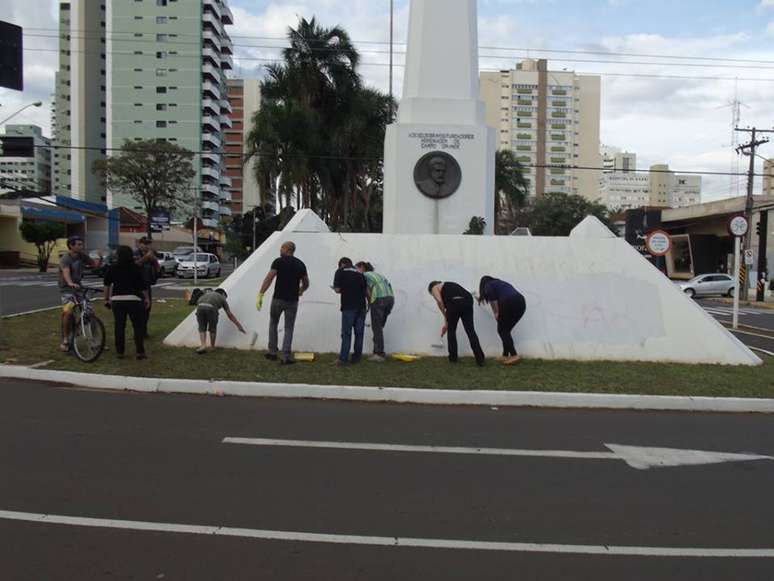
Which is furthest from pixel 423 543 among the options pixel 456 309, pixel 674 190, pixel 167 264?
pixel 674 190

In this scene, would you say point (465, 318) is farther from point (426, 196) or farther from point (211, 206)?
point (211, 206)

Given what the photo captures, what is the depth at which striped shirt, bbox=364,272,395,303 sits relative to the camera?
9.48 metres

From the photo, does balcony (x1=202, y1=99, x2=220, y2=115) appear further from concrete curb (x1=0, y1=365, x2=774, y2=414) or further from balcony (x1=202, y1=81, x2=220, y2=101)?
concrete curb (x1=0, y1=365, x2=774, y2=414)

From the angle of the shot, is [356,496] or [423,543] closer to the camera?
[423,543]

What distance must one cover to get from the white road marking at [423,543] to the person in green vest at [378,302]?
18.6 feet

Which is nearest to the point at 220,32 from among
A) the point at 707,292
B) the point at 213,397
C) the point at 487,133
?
the point at 707,292

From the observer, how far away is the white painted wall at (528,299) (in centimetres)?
1038

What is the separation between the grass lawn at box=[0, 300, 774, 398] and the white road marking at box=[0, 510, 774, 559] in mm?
4423

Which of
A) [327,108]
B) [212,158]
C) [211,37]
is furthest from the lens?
[212,158]

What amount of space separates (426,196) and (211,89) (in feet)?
279

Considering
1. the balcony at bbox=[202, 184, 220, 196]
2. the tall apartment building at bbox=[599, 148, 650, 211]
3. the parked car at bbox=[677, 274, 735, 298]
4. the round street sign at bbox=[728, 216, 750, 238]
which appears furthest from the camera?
the tall apartment building at bbox=[599, 148, 650, 211]

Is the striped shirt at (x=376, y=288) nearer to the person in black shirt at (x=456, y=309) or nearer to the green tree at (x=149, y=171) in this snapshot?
the person in black shirt at (x=456, y=309)

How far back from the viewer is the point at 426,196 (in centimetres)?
1384

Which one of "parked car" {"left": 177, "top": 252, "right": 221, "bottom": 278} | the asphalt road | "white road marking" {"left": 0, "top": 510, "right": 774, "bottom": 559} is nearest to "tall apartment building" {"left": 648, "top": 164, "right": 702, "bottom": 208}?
"parked car" {"left": 177, "top": 252, "right": 221, "bottom": 278}
